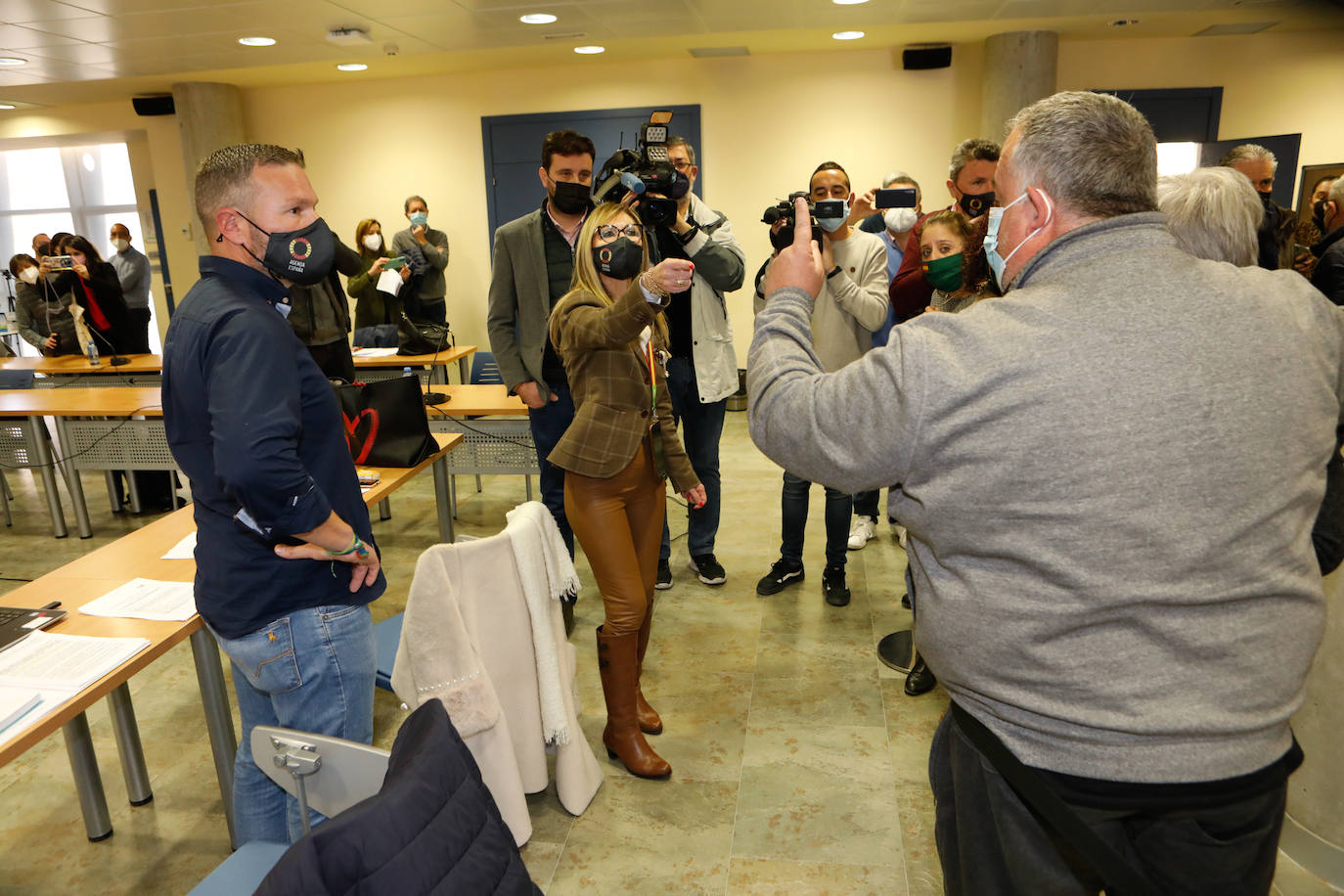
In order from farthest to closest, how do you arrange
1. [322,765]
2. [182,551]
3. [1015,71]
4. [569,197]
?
1. [1015,71]
2. [569,197]
3. [182,551]
4. [322,765]

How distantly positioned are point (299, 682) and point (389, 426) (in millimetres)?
1555

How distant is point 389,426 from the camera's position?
302 centimetres

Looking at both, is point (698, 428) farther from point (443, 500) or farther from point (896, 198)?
point (896, 198)

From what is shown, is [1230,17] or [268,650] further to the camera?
[1230,17]

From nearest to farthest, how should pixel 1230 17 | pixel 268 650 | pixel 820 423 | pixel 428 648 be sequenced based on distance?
pixel 820 423, pixel 268 650, pixel 428 648, pixel 1230 17

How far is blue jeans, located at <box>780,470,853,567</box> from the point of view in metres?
3.29

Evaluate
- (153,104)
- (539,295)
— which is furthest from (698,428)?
(153,104)

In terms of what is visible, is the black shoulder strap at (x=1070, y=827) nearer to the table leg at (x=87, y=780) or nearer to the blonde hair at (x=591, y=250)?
the blonde hair at (x=591, y=250)

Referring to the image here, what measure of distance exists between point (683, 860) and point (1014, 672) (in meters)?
1.35

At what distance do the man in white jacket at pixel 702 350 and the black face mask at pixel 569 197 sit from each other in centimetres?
30

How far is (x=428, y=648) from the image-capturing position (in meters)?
1.80

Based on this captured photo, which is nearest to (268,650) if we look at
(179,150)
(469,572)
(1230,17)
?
(469,572)

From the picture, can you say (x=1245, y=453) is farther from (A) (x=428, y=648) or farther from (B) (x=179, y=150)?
(B) (x=179, y=150)

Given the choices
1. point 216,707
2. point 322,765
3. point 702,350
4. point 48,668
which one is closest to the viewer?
point 322,765
